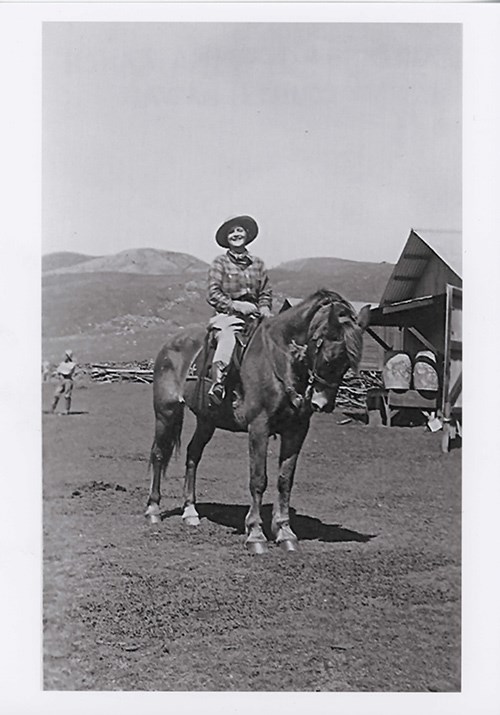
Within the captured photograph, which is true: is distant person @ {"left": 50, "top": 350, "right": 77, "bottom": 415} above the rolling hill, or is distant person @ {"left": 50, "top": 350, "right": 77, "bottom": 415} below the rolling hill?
below

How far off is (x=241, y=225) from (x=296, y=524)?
5.25 ft

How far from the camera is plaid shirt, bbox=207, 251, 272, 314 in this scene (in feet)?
14.5

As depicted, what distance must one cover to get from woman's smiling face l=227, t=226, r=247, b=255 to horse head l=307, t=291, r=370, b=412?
0.51m

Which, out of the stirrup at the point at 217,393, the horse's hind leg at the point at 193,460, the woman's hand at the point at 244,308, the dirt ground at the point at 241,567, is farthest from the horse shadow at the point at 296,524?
the woman's hand at the point at 244,308

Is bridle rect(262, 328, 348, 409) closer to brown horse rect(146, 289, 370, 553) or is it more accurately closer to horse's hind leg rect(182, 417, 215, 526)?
brown horse rect(146, 289, 370, 553)

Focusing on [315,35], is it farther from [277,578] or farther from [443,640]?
[443,640]

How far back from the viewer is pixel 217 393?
441 centimetres

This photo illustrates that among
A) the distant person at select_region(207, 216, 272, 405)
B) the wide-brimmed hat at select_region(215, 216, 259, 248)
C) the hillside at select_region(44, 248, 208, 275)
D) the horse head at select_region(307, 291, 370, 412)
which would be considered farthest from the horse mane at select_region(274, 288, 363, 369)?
the hillside at select_region(44, 248, 208, 275)

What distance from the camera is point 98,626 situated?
4398 millimetres

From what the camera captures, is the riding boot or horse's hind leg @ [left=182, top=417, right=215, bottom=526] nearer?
the riding boot

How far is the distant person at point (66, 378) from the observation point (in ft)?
14.6

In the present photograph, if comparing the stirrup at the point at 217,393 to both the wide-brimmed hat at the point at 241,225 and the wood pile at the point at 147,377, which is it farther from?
the wide-brimmed hat at the point at 241,225

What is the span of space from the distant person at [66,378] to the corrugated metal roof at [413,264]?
168 cm

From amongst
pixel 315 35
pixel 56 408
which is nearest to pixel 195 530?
pixel 56 408
